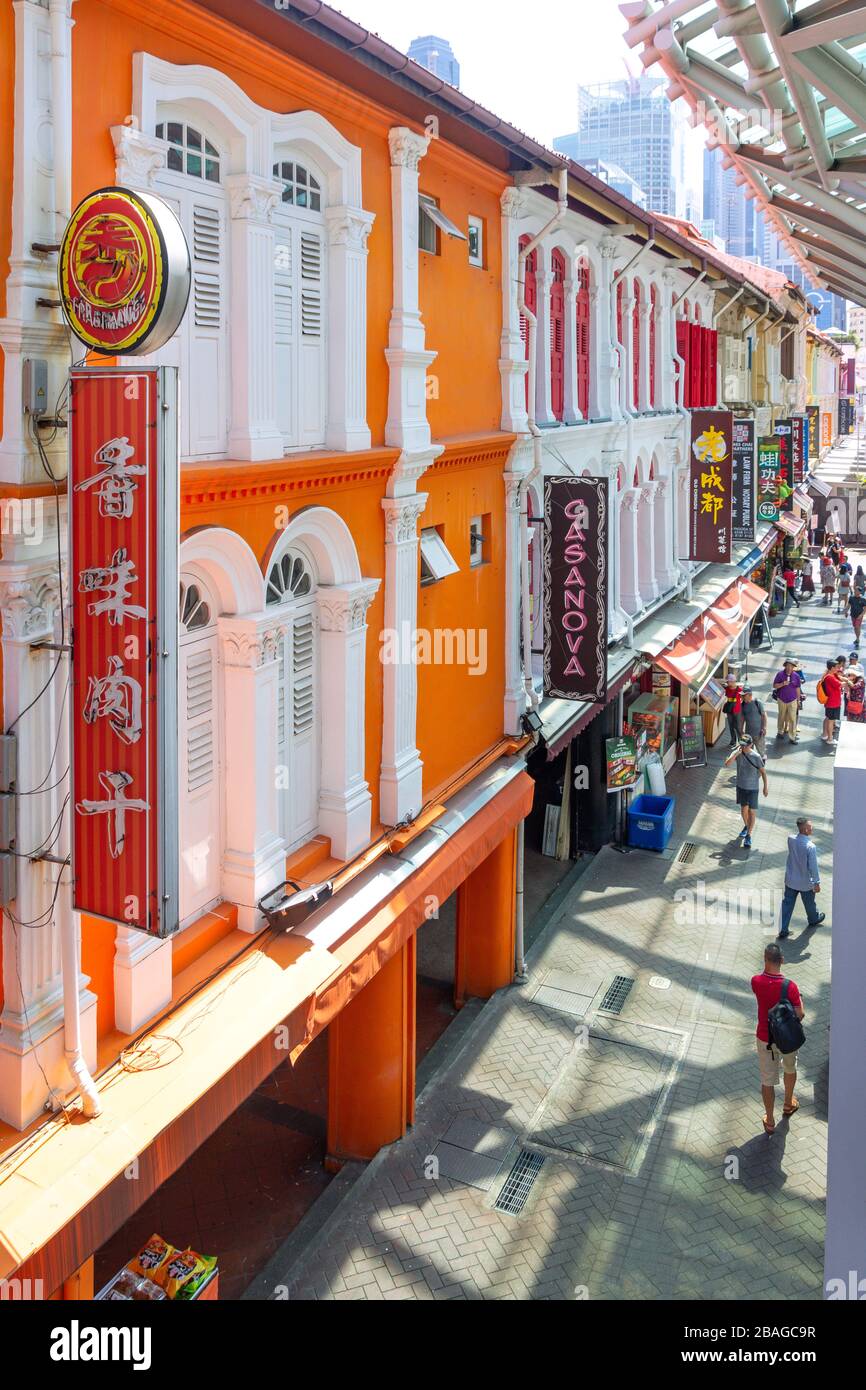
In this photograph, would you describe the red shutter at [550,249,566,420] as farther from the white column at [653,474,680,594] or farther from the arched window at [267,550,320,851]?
the arched window at [267,550,320,851]

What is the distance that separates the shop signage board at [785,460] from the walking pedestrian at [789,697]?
9068mm

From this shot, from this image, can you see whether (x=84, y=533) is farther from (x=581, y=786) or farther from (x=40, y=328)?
(x=581, y=786)

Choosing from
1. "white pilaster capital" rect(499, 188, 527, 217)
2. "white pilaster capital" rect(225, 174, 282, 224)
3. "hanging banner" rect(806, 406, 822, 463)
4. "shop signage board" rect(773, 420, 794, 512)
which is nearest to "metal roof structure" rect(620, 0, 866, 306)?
"white pilaster capital" rect(499, 188, 527, 217)

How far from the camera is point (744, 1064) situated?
11898mm

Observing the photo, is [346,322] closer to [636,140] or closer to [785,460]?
[785,460]

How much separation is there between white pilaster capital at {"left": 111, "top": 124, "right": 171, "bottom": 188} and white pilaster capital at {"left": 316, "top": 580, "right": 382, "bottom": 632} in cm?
319

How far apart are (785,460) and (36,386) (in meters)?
28.6

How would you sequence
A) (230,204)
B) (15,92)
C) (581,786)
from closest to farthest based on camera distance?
1. (15,92)
2. (230,204)
3. (581,786)

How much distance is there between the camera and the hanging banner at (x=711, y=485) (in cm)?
1930

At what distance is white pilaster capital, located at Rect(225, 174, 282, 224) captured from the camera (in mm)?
7254

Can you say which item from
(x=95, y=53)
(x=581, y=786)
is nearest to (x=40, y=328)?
(x=95, y=53)

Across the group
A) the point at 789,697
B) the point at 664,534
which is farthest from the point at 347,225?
the point at 789,697
